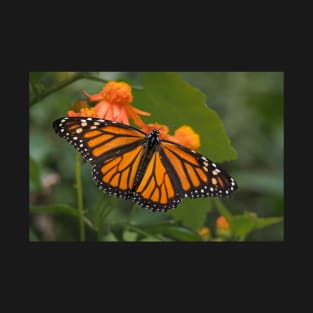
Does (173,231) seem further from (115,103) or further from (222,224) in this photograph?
(115,103)

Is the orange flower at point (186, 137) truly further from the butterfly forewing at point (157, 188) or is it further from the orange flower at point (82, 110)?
the orange flower at point (82, 110)

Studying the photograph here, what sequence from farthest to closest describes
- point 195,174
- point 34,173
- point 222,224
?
1. point 222,224
2. point 34,173
3. point 195,174

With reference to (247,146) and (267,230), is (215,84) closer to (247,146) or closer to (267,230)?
(247,146)

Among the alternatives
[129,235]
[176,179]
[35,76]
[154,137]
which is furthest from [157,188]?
[35,76]

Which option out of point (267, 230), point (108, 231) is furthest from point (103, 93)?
point (267, 230)

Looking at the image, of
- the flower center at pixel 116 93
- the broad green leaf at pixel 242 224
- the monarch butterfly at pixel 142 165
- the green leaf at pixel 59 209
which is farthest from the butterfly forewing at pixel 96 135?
the broad green leaf at pixel 242 224
